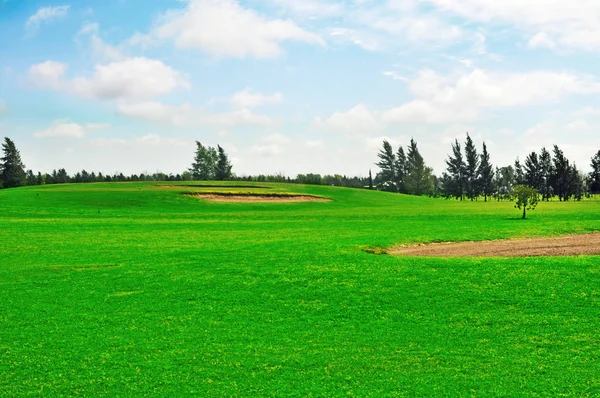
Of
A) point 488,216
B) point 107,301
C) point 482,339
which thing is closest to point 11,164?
point 488,216

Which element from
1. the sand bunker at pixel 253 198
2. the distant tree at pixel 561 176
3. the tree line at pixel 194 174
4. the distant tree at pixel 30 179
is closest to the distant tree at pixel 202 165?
the tree line at pixel 194 174

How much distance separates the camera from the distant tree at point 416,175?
13662 cm

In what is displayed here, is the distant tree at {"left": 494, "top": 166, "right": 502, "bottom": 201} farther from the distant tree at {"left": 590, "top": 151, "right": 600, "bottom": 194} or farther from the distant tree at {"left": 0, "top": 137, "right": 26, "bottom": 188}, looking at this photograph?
the distant tree at {"left": 0, "top": 137, "right": 26, "bottom": 188}

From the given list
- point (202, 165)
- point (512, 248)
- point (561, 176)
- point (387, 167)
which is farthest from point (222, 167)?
point (512, 248)

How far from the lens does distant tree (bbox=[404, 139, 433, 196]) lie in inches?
5379

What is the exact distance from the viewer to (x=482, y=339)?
36.2 feet

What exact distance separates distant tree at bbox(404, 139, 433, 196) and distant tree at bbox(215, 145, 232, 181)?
57.2m

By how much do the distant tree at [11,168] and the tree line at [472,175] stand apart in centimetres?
10957

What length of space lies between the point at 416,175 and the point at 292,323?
131121 mm

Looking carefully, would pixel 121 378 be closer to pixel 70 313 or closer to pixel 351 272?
pixel 70 313

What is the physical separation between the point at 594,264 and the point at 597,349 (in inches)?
344

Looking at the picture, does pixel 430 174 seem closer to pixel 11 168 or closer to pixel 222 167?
pixel 222 167

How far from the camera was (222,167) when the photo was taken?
148 m

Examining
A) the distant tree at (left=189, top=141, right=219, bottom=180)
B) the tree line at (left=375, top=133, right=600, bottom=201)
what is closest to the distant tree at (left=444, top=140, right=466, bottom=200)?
the tree line at (left=375, top=133, right=600, bottom=201)
